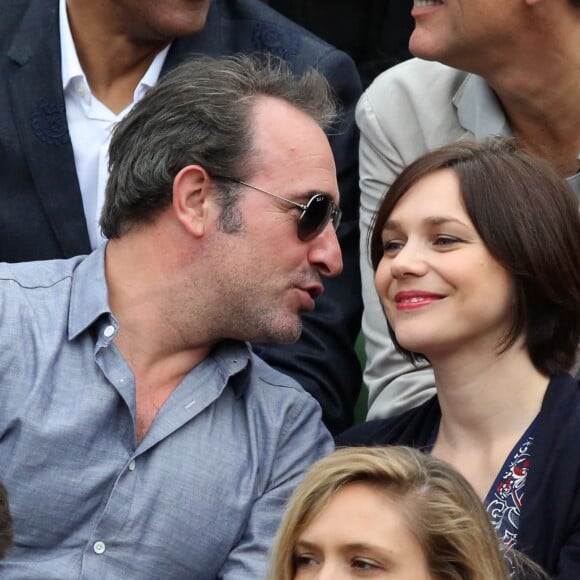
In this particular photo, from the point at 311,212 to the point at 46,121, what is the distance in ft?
3.02

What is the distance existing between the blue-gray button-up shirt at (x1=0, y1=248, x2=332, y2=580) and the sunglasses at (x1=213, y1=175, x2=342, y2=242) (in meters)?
0.31

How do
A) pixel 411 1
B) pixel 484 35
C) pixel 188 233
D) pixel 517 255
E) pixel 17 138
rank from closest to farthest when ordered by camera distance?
pixel 517 255 → pixel 188 233 → pixel 484 35 → pixel 17 138 → pixel 411 1

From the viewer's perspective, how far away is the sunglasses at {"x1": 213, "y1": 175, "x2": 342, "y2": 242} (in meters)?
3.40

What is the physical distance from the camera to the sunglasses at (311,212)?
11.2 feet

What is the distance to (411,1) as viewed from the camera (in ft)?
16.4

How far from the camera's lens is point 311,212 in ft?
11.2

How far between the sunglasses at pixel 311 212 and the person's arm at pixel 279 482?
0.35 meters

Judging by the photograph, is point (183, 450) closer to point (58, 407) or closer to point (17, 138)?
point (58, 407)

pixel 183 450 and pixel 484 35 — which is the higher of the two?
pixel 484 35

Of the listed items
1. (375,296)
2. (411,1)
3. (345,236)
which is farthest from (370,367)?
(411,1)

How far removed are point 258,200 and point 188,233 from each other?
0.16 metres

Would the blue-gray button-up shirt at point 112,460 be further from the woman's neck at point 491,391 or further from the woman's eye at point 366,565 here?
the woman's eye at point 366,565

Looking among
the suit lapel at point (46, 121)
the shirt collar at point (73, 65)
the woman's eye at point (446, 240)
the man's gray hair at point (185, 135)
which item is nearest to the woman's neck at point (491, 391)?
the woman's eye at point (446, 240)

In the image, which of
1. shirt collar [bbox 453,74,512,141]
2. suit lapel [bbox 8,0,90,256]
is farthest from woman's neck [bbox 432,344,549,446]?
suit lapel [bbox 8,0,90,256]
